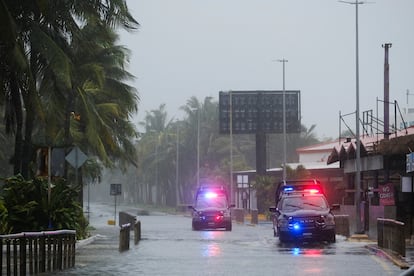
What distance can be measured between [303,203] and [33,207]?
9.71m

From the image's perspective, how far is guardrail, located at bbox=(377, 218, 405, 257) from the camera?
20.8m

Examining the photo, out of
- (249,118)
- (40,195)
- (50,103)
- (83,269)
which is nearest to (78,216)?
(40,195)

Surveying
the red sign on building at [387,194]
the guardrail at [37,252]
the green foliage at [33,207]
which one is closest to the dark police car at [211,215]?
the red sign on building at [387,194]

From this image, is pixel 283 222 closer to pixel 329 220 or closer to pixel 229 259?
pixel 329 220

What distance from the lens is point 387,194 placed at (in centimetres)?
3147

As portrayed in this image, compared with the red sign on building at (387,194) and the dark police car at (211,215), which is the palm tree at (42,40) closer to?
the red sign on building at (387,194)

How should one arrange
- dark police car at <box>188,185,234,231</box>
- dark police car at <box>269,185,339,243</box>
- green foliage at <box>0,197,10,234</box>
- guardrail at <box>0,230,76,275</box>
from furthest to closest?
dark police car at <box>188,185,234,231</box> → dark police car at <box>269,185,339,243</box> → green foliage at <box>0,197,10,234</box> → guardrail at <box>0,230,76,275</box>

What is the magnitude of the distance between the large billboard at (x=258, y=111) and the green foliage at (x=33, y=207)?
37.0 m

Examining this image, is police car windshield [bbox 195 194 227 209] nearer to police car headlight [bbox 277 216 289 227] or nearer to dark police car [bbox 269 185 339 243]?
dark police car [bbox 269 185 339 243]

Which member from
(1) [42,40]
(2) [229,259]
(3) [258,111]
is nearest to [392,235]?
(2) [229,259]

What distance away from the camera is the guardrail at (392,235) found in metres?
20.8

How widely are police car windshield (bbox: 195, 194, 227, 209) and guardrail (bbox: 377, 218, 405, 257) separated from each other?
1948cm

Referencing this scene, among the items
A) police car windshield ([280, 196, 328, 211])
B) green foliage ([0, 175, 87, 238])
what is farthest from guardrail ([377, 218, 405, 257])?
green foliage ([0, 175, 87, 238])

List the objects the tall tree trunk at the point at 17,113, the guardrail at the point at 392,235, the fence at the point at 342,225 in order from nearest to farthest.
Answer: the guardrail at the point at 392,235
the tall tree trunk at the point at 17,113
the fence at the point at 342,225
